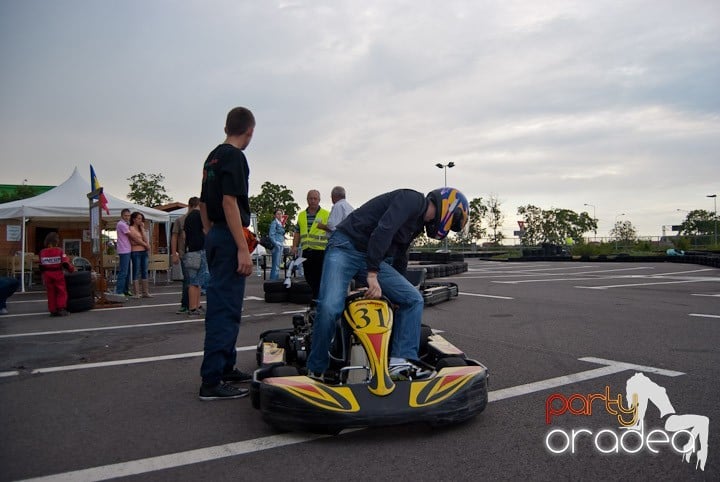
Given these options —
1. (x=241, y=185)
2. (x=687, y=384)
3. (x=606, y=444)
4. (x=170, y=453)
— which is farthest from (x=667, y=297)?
(x=170, y=453)

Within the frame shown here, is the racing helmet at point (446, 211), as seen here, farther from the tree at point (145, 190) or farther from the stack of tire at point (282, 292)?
the tree at point (145, 190)

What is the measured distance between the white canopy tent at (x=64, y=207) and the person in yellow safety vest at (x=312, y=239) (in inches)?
285

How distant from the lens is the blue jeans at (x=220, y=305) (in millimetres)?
3773

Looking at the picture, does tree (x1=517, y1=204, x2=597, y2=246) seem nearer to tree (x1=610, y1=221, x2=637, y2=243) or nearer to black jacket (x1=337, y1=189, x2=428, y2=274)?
tree (x1=610, y1=221, x2=637, y2=243)

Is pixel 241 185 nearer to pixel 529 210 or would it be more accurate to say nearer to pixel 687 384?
pixel 687 384

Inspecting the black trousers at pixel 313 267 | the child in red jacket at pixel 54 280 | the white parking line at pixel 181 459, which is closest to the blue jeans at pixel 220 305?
the white parking line at pixel 181 459

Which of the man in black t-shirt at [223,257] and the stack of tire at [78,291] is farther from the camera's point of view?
the stack of tire at [78,291]

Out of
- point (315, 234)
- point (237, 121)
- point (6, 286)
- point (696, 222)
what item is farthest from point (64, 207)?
point (696, 222)

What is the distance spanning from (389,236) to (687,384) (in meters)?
2.51

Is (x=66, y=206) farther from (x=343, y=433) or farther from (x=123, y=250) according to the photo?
(x=343, y=433)

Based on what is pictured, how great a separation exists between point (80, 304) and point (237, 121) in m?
6.49

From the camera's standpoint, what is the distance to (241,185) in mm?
3801

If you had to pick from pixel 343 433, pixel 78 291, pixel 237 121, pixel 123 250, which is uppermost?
pixel 237 121

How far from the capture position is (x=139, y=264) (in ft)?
37.5
